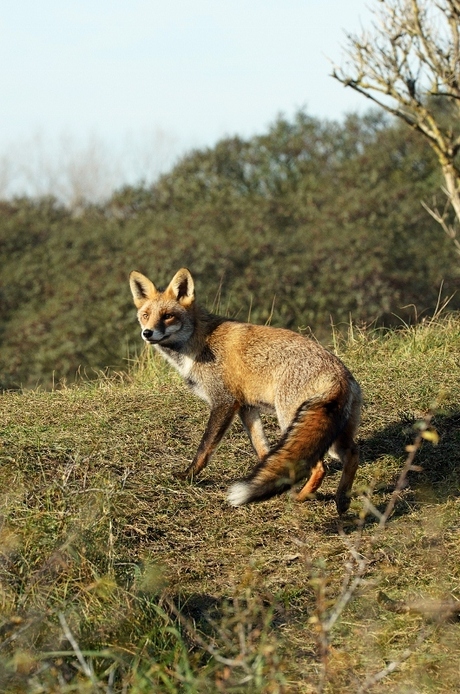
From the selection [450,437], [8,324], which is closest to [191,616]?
[450,437]

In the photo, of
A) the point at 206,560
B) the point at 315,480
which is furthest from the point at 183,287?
the point at 206,560

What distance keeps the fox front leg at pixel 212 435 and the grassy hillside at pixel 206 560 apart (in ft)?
0.50

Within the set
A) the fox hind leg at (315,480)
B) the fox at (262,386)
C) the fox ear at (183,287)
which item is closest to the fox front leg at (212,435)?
the fox at (262,386)

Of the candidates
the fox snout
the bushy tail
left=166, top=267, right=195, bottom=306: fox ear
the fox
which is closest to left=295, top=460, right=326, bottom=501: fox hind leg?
the fox

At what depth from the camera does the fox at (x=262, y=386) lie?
5.43 meters

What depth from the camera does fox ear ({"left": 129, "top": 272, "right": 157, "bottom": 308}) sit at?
7215 millimetres

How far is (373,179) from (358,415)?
1537cm

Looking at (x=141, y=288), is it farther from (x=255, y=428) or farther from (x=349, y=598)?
(x=349, y=598)

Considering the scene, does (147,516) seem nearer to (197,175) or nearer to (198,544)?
(198,544)

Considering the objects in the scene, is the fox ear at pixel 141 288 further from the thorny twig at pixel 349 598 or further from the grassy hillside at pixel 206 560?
the thorny twig at pixel 349 598

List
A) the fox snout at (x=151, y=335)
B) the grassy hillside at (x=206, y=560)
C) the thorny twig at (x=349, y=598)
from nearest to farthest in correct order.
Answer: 1. the thorny twig at (x=349, y=598)
2. the grassy hillside at (x=206, y=560)
3. the fox snout at (x=151, y=335)

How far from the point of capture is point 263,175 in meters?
21.8

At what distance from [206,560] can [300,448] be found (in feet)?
2.80

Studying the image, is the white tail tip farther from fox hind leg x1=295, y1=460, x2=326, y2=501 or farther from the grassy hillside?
fox hind leg x1=295, y1=460, x2=326, y2=501
